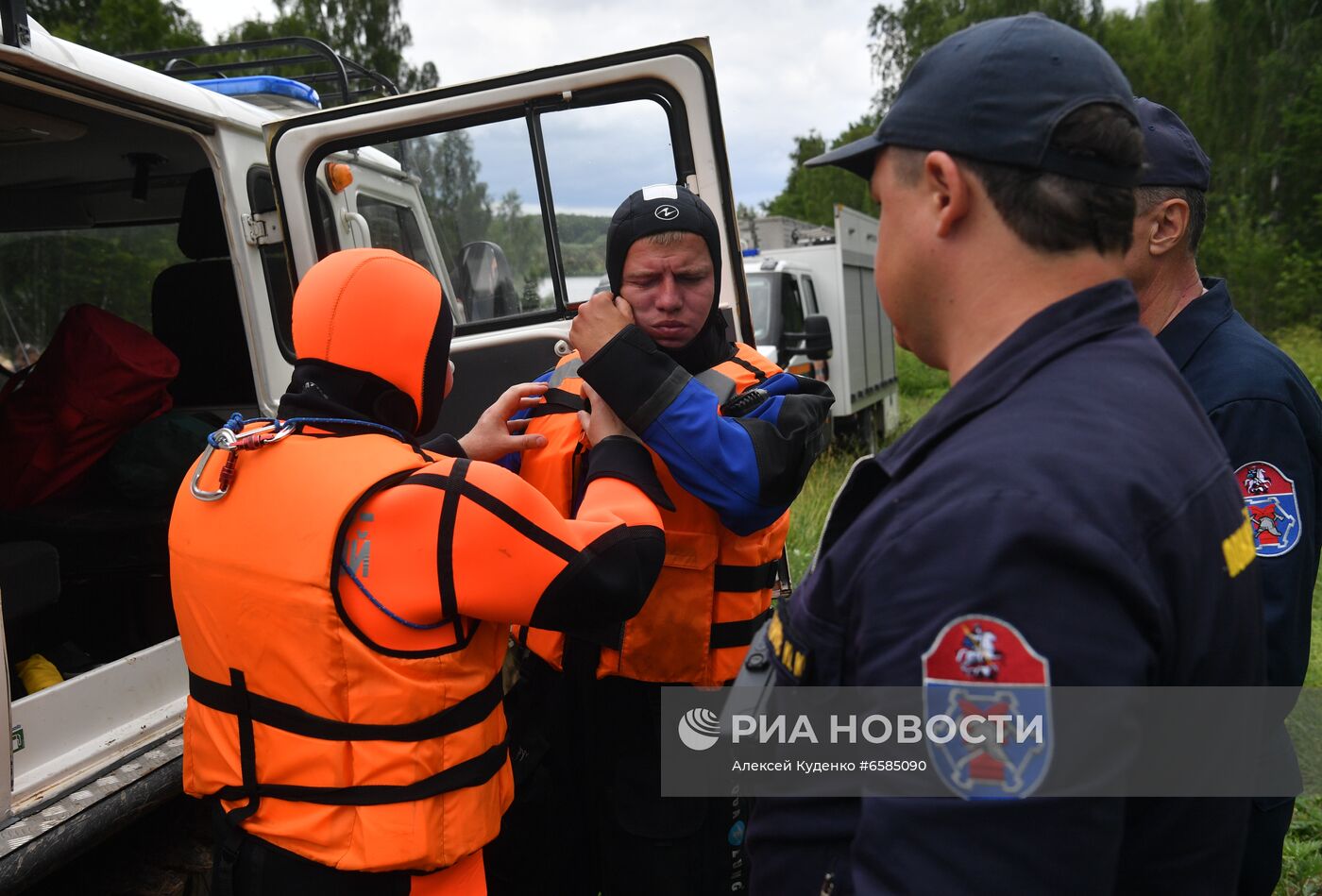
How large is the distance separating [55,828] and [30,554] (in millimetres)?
1119

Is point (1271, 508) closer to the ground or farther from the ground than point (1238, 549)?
closer to the ground

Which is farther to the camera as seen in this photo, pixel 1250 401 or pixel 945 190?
pixel 1250 401

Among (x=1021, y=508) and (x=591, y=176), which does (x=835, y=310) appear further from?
(x=1021, y=508)

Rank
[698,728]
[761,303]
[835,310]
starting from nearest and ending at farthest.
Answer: [698,728] < [761,303] < [835,310]

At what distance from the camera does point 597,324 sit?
1.91 metres

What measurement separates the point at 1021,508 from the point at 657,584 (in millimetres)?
1244

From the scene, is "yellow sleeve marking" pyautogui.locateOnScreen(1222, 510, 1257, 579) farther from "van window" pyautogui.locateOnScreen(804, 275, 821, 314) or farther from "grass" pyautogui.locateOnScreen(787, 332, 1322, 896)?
"van window" pyautogui.locateOnScreen(804, 275, 821, 314)

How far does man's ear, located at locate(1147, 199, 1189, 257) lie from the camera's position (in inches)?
74.0

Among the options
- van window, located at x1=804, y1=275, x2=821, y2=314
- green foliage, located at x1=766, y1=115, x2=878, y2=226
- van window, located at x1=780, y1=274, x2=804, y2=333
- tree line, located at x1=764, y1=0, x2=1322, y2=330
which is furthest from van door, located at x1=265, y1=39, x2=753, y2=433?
green foliage, located at x1=766, y1=115, x2=878, y2=226

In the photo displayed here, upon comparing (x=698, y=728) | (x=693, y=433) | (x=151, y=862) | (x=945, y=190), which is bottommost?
(x=151, y=862)

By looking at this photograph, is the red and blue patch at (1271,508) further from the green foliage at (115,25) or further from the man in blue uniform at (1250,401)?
the green foliage at (115,25)

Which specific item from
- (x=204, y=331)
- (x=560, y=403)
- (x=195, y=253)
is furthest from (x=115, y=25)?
(x=560, y=403)

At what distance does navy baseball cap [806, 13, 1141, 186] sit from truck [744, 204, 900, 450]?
6.76 meters

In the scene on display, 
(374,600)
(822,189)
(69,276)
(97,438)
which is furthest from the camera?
(822,189)
